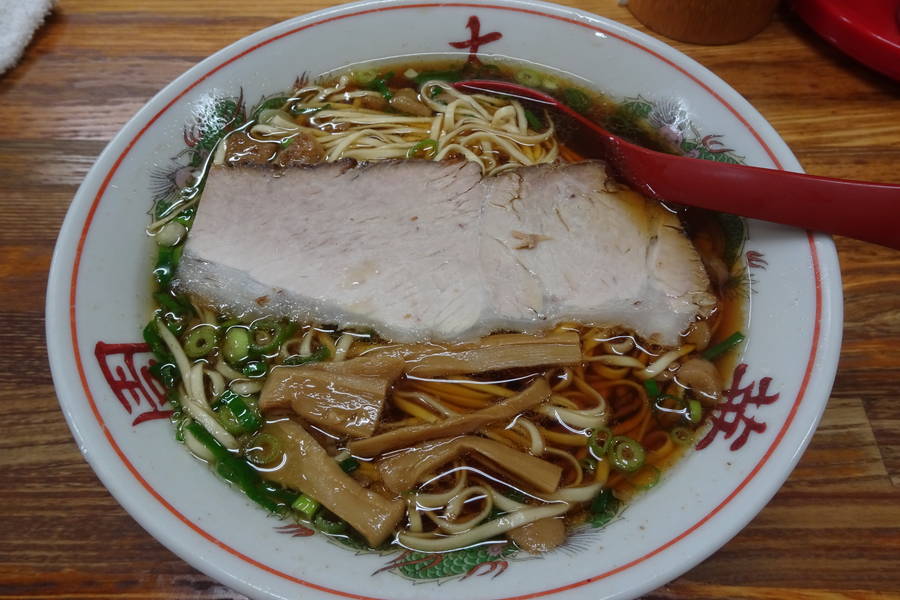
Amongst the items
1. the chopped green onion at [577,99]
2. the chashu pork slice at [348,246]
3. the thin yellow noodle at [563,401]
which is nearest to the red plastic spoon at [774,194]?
the chopped green onion at [577,99]

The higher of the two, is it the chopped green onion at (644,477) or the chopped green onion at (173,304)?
the chopped green onion at (173,304)

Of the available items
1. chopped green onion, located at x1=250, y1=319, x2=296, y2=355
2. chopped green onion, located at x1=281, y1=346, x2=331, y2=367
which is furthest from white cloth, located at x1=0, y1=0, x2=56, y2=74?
chopped green onion, located at x1=281, y1=346, x2=331, y2=367

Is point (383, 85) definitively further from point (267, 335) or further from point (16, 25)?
point (16, 25)

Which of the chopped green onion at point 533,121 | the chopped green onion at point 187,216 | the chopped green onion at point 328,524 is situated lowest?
the chopped green onion at point 328,524

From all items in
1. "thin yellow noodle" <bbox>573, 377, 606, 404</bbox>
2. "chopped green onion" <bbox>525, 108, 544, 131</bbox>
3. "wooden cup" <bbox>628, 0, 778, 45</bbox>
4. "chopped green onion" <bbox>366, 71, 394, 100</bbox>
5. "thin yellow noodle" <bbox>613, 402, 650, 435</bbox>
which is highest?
"wooden cup" <bbox>628, 0, 778, 45</bbox>

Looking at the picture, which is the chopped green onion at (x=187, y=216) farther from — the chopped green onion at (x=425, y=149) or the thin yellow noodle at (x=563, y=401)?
the thin yellow noodle at (x=563, y=401)

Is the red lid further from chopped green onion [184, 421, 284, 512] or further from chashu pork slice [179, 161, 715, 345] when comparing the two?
chopped green onion [184, 421, 284, 512]

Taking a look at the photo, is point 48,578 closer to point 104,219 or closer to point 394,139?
point 104,219

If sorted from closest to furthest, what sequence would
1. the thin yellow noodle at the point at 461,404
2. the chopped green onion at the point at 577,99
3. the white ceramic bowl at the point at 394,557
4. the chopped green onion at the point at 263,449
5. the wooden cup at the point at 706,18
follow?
the white ceramic bowl at the point at 394,557 → the chopped green onion at the point at 263,449 → the thin yellow noodle at the point at 461,404 → the chopped green onion at the point at 577,99 → the wooden cup at the point at 706,18
